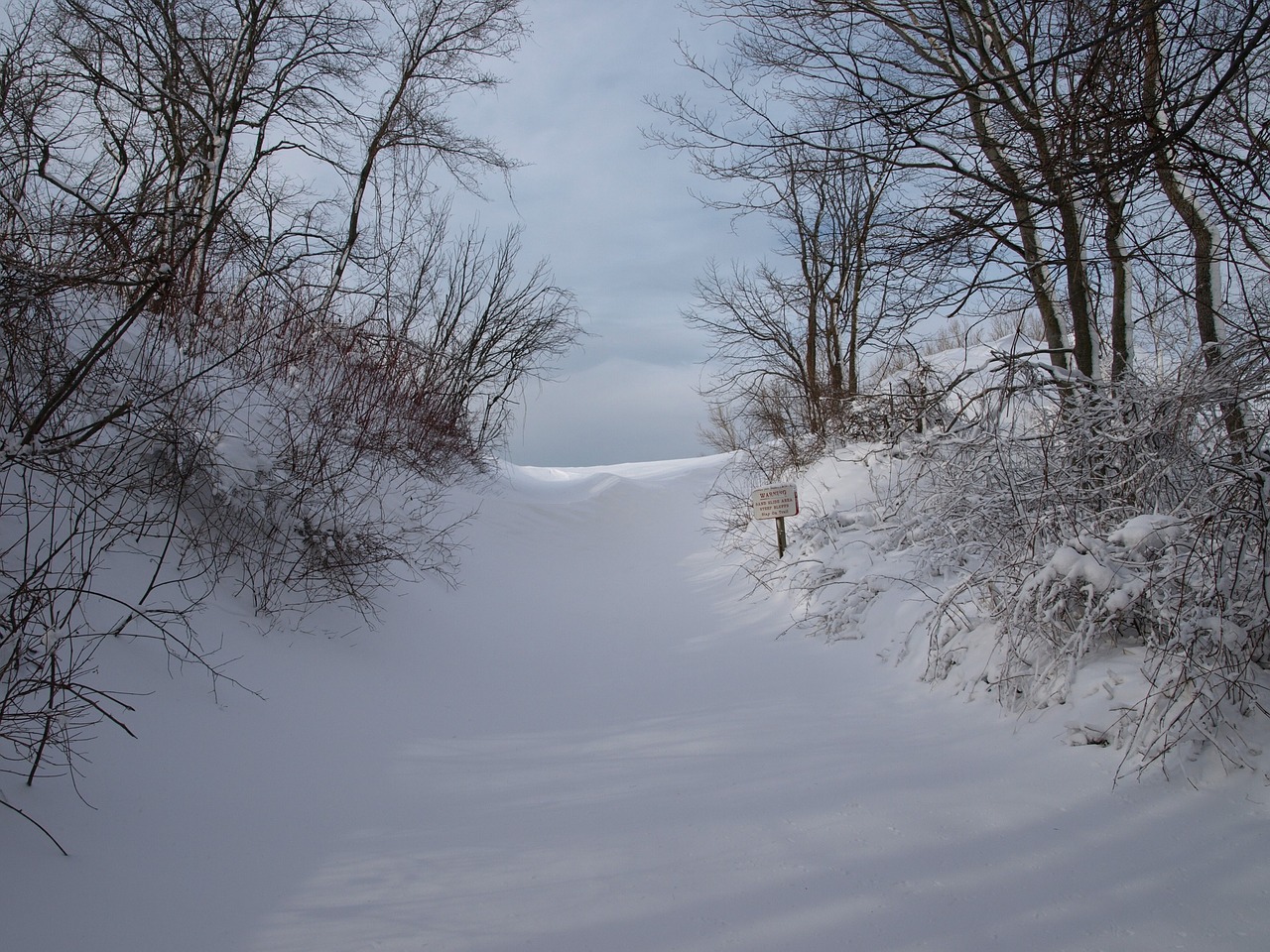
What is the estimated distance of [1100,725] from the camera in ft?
10.0

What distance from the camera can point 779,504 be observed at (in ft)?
25.2

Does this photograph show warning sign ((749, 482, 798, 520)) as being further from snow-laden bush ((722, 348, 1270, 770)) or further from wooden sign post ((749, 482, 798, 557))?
snow-laden bush ((722, 348, 1270, 770))

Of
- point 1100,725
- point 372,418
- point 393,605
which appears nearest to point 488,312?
point 372,418

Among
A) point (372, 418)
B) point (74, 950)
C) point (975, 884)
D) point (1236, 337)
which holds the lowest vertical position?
point (975, 884)

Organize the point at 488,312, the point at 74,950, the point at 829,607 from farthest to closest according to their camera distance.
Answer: the point at 488,312 → the point at 829,607 → the point at 74,950

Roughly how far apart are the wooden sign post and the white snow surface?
121 inches

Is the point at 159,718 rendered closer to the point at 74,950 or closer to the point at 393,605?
the point at 74,950

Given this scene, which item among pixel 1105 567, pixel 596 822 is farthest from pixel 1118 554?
pixel 596 822

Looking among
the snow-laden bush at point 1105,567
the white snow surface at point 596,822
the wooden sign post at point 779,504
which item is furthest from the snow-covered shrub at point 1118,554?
the wooden sign post at point 779,504

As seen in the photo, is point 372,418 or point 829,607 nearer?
point 829,607

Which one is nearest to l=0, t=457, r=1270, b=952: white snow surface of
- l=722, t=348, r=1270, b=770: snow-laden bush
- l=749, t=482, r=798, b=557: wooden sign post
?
l=722, t=348, r=1270, b=770: snow-laden bush

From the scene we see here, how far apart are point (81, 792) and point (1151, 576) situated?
442 centimetres

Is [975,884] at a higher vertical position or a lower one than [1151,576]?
lower

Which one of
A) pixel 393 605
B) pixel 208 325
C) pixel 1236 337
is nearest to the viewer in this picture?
pixel 1236 337
